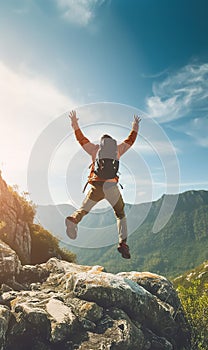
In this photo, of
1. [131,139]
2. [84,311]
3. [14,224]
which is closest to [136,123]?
[131,139]

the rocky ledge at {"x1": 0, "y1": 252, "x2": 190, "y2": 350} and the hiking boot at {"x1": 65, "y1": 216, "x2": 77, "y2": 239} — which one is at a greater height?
the hiking boot at {"x1": 65, "y1": 216, "x2": 77, "y2": 239}

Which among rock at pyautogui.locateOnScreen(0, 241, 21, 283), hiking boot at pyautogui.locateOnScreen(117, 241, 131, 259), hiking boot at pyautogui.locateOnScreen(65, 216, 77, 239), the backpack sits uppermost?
the backpack

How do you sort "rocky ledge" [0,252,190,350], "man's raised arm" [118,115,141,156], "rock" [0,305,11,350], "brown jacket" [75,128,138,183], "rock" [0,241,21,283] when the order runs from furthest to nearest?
"rock" [0,241,21,283] → "man's raised arm" [118,115,141,156] → "brown jacket" [75,128,138,183] → "rocky ledge" [0,252,190,350] → "rock" [0,305,11,350]

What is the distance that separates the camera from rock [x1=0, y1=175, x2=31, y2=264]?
19.1 m

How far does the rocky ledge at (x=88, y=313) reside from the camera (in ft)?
29.9

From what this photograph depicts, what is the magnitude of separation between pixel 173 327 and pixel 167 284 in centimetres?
211

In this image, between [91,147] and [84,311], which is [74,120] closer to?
[91,147]

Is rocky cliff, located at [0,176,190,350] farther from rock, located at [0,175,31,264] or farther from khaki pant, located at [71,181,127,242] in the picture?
rock, located at [0,175,31,264]

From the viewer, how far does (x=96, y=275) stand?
39.4ft

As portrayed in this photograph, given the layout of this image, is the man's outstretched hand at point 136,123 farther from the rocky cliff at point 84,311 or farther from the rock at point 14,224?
the rock at point 14,224

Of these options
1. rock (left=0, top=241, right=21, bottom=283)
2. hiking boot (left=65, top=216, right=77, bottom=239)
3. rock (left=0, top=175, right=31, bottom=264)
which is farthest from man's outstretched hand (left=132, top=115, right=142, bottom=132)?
rock (left=0, top=175, right=31, bottom=264)

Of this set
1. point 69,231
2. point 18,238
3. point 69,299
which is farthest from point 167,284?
point 18,238

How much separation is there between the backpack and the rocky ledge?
4.57 meters

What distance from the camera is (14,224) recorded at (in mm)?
20922
